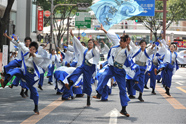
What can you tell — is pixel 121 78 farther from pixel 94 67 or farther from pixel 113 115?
pixel 94 67

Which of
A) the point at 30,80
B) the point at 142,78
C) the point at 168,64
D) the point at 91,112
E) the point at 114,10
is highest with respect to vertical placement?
the point at 114,10

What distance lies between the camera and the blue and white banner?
11617mm

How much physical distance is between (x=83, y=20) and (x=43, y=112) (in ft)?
102

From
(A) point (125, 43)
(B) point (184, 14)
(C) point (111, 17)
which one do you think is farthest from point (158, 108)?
(B) point (184, 14)

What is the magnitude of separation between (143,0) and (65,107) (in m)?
20.9

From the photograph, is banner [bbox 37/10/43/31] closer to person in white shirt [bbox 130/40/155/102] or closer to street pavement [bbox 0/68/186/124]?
person in white shirt [bbox 130/40/155/102]

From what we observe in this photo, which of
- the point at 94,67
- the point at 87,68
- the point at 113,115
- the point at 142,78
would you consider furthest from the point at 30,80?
the point at 142,78

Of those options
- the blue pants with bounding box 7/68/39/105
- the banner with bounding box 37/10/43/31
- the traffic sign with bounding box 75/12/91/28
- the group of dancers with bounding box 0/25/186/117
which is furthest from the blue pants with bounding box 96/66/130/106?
the banner with bounding box 37/10/43/31

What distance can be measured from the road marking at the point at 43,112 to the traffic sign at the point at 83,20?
28.0 metres

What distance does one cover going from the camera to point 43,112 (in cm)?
950

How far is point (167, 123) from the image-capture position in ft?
26.2

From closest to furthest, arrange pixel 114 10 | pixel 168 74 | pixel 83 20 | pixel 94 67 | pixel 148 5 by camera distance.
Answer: pixel 94 67 → pixel 114 10 → pixel 168 74 → pixel 148 5 → pixel 83 20

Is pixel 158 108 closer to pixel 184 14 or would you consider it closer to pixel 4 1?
pixel 4 1

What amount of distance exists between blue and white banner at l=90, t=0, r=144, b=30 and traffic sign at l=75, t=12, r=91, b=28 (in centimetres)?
2776
